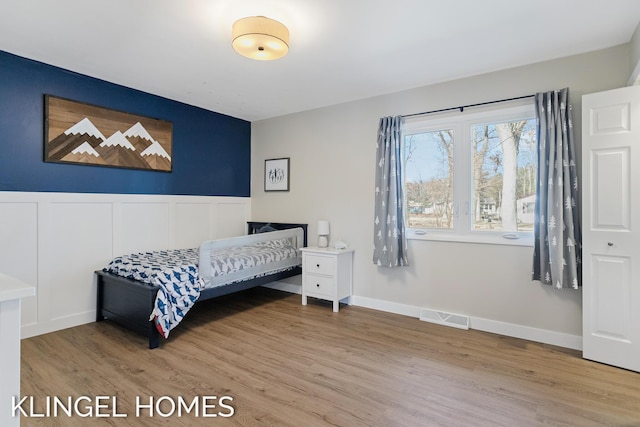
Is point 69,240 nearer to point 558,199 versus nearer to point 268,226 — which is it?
point 268,226

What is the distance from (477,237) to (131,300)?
125 inches

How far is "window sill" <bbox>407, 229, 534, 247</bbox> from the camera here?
3.01 meters

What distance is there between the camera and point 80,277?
10.7 feet

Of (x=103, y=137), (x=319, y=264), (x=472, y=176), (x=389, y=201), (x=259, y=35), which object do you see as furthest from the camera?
(x=319, y=264)

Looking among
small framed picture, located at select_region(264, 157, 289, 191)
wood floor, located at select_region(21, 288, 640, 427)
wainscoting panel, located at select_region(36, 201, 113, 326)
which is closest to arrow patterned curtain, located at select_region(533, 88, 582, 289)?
wood floor, located at select_region(21, 288, 640, 427)

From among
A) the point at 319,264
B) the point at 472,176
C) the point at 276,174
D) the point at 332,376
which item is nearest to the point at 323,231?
Result: the point at 319,264

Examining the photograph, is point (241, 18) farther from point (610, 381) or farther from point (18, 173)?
point (610, 381)

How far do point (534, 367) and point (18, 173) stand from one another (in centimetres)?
439

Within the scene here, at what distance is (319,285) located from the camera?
3.84 m

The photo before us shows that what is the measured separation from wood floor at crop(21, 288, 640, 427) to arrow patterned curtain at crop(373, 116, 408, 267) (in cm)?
71

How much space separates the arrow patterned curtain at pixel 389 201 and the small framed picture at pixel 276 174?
1440 mm

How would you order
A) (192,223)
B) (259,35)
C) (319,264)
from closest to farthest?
(259,35), (319,264), (192,223)

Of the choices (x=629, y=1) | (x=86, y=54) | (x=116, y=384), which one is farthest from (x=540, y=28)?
(x=116, y=384)

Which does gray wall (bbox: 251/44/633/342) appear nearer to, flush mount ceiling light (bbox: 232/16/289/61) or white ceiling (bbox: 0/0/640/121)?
white ceiling (bbox: 0/0/640/121)
